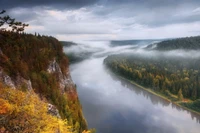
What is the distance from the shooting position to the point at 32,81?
57.7 metres

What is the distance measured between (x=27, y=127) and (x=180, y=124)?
78549 millimetres

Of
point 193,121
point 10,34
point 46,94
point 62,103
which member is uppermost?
point 10,34

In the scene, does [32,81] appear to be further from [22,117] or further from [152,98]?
[152,98]

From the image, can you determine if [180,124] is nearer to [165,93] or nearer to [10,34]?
[165,93]

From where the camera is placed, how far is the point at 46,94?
6000cm

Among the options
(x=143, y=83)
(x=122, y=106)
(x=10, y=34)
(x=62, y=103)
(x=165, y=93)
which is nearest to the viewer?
(x=10, y=34)

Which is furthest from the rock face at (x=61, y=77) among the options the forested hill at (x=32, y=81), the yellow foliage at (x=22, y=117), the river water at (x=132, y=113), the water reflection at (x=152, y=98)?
the yellow foliage at (x=22, y=117)

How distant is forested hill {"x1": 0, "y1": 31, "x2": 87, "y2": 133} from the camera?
18.9m

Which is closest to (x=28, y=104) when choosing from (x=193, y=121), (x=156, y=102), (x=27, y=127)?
(x=27, y=127)

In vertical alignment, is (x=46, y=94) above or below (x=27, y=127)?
below

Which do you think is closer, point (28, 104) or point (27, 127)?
point (27, 127)

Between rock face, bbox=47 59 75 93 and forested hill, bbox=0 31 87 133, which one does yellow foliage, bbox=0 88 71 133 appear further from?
rock face, bbox=47 59 75 93

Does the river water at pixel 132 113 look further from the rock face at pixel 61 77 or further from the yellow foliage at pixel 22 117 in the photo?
the yellow foliage at pixel 22 117

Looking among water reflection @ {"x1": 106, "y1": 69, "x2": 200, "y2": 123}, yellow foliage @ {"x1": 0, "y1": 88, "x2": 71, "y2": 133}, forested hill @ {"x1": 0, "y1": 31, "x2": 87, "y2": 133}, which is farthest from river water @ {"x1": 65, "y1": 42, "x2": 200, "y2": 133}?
yellow foliage @ {"x1": 0, "y1": 88, "x2": 71, "y2": 133}
